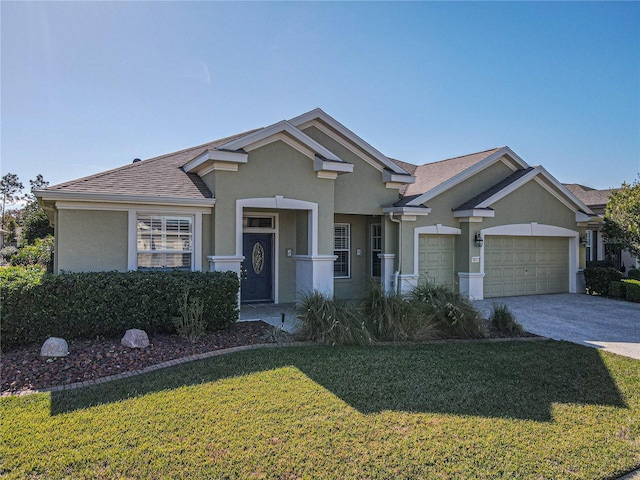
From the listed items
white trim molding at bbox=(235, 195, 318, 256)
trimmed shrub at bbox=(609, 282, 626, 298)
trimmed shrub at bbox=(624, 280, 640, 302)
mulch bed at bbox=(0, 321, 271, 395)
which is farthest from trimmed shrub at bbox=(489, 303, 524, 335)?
trimmed shrub at bbox=(609, 282, 626, 298)

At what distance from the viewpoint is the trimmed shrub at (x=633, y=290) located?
15133 mm

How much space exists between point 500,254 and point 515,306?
8.72ft

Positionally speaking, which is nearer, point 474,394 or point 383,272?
point 474,394

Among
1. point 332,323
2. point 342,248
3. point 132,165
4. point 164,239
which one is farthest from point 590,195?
point 132,165

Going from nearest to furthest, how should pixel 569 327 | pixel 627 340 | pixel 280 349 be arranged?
pixel 280 349 < pixel 627 340 < pixel 569 327

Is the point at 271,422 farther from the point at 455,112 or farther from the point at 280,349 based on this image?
the point at 455,112

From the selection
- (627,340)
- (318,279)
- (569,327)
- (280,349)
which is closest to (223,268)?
(318,279)

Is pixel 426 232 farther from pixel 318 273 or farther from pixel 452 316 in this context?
pixel 452 316

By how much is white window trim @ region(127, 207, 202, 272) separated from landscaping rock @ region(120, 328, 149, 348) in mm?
2829

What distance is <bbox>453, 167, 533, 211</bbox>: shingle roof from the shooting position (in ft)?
49.7

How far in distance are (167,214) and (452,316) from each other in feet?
24.6

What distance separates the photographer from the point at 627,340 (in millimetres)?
9547

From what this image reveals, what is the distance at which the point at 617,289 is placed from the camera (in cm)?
1588

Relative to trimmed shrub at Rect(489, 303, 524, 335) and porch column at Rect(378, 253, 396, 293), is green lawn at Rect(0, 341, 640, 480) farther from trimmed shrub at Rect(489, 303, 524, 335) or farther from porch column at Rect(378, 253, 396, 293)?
porch column at Rect(378, 253, 396, 293)
